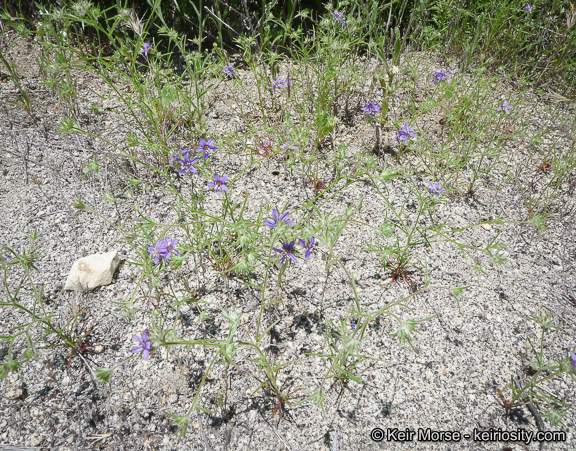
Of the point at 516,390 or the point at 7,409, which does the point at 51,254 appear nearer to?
the point at 7,409

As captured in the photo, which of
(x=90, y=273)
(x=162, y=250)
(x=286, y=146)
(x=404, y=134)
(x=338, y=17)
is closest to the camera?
(x=162, y=250)

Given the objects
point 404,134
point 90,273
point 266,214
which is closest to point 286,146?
point 266,214

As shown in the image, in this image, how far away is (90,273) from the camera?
5.65 feet

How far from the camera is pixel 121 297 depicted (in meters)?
1.73

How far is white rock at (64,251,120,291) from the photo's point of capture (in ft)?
5.62

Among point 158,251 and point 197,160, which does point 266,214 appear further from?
point 158,251

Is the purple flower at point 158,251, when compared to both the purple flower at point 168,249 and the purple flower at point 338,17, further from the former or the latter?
the purple flower at point 338,17

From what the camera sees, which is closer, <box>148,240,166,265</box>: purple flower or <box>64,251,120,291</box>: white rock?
<box>148,240,166,265</box>: purple flower

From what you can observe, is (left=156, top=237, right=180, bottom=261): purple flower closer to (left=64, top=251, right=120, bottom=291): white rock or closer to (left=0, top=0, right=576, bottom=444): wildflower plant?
(left=0, top=0, right=576, bottom=444): wildflower plant

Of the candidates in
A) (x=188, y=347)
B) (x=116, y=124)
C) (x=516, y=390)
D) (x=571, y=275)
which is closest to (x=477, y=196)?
(x=571, y=275)

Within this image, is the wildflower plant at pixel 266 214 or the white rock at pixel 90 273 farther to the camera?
the white rock at pixel 90 273

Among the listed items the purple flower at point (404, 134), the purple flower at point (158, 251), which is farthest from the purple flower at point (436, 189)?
the purple flower at point (158, 251)

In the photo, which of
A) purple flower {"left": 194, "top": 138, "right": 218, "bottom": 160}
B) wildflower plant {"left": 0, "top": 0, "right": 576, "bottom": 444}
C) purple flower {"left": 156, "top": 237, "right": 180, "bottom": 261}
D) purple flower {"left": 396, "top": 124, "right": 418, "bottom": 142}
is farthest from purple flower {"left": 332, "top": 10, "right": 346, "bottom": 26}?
purple flower {"left": 156, "top": 237, "right": 180, "bottom": 261}

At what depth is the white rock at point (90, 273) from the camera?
5.62 feet
